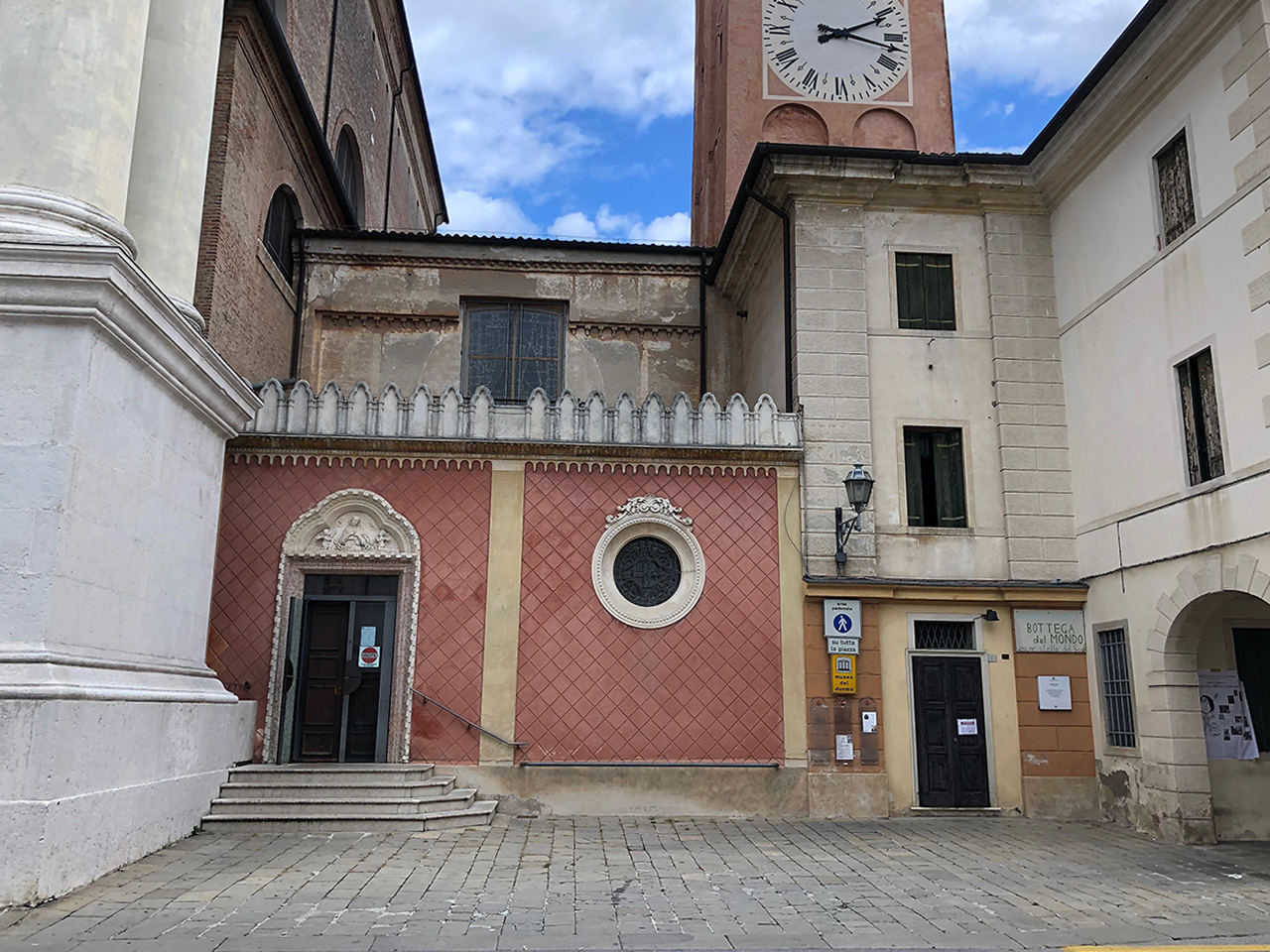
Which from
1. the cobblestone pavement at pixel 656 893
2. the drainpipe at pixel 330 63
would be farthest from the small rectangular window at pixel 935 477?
the drainpipe at pixel 330 63

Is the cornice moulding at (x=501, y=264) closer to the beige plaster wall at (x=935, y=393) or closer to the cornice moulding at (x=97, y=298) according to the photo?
the beige plaster wall at (x=935, y=393)

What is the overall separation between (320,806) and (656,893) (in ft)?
15.6

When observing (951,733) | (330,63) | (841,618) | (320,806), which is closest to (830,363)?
(841,618)

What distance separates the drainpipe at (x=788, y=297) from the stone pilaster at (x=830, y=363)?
0.45ft

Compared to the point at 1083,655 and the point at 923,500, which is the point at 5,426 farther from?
the point at 1083,655

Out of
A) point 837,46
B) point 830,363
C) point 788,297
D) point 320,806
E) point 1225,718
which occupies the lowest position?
point 320,806

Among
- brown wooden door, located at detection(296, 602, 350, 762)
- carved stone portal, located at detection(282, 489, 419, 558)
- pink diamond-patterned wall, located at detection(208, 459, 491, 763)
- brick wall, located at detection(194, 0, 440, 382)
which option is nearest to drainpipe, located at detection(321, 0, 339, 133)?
brick wall, located at detection(194, 0, 440, 382)

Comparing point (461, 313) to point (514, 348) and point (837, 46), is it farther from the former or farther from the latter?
point (837, 46)

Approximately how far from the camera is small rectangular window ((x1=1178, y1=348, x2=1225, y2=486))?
1137 cm

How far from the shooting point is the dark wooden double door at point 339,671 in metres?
13.0

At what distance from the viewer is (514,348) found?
1800 cm

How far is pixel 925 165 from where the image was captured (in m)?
14.7

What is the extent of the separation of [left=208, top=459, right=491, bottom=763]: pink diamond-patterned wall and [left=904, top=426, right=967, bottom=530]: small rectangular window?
585 centimetres

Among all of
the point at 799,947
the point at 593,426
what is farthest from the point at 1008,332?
the point at 799,947
